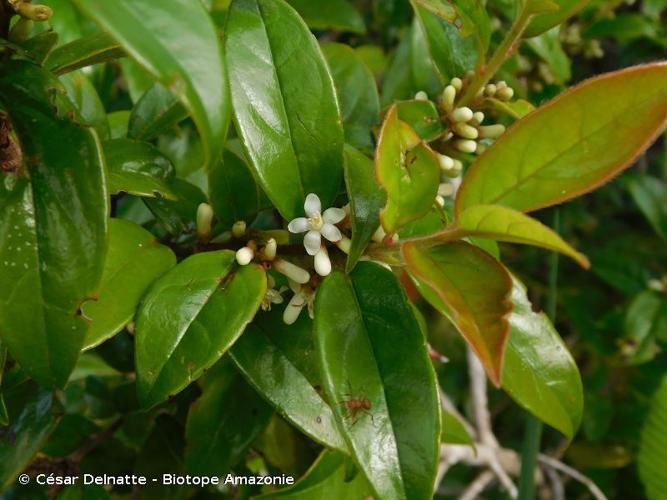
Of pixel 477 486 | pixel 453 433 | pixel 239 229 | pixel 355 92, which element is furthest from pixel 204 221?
pixel 477 486

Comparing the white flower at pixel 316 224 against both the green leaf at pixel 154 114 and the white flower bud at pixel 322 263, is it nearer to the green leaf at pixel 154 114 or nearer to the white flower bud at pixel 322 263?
Result: the white flower bud at pixel 322 263

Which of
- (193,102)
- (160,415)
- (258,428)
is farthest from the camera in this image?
(160,415)

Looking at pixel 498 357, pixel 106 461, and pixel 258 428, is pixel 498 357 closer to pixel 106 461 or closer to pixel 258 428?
pixel 258 428

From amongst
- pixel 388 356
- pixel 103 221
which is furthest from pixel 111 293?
pixel 388 356

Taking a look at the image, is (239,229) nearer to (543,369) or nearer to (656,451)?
(543,369)

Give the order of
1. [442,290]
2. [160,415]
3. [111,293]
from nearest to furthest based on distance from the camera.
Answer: [442,290] < [111,293] < [160,415]
